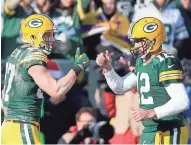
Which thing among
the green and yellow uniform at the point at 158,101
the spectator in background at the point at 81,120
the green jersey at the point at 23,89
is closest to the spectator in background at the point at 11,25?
the spectator in background at the point at 81,120

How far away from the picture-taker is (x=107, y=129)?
11.0 metres

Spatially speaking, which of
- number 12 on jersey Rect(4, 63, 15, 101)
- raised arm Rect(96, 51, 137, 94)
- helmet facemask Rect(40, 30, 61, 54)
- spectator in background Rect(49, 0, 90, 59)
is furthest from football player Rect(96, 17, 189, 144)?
spectator in background Rect(49, 0, 90, 59)

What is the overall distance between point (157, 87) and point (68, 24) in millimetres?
3448

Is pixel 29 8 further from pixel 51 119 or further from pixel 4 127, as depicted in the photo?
pixel 4 127

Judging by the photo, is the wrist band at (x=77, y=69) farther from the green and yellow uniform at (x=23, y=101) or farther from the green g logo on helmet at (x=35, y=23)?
the green g logo on helmet at (x=35, y=23)

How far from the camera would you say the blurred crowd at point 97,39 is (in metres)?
11.2

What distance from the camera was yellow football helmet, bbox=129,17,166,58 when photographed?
28.3 feet

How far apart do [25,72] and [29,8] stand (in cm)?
329

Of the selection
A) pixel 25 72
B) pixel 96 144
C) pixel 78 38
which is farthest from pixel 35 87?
pixel 78 38

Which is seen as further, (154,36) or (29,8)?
(29,8)

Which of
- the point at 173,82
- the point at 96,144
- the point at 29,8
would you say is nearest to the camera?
the point at 173,82

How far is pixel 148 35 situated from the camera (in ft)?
28.3

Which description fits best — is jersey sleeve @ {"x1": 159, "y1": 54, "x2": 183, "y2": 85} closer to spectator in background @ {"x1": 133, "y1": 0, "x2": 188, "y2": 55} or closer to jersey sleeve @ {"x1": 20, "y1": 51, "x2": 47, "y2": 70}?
jersey sleeve @ {"x1": 20, "y1": 51, "x2": 47, "y2": 70}

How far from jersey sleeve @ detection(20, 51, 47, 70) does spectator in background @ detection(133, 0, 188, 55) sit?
343 cm
